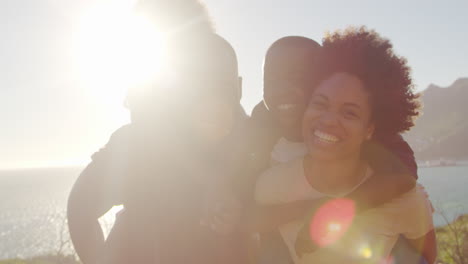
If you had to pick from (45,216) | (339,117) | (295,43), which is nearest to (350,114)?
(339,117)

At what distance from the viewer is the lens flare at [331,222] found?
2.33m

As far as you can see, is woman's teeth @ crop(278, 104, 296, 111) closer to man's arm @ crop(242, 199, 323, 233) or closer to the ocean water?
man's arm @ crop(242, 199, 323, 233)

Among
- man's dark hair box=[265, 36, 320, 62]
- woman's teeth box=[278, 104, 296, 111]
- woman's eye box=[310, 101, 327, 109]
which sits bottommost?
woman's teeth box=[278, 104, 296, 111]

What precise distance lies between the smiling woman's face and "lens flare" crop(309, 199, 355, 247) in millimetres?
311

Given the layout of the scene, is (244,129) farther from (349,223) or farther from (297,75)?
(349,223)

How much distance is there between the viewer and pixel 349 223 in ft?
7.85

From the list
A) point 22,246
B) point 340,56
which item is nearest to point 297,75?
point 340,56

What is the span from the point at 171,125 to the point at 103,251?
2.52 feet

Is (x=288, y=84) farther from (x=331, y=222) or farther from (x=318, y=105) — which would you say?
(x=331, y=222)

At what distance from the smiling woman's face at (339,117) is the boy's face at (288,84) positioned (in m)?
0.30

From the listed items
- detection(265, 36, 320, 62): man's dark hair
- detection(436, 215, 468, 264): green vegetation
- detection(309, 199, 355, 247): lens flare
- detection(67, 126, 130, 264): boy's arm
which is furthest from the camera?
detection(436, 215, 468, 264): green vegetation

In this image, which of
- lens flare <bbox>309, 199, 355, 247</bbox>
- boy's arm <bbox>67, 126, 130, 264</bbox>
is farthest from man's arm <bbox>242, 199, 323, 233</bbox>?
boy's arm <bbox>67, 126, 130, 264</bbox>

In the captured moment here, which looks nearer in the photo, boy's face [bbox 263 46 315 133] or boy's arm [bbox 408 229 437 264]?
boy's arm [bbox 408 229 437 264]

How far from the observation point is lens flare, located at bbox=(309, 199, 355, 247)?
233cm
